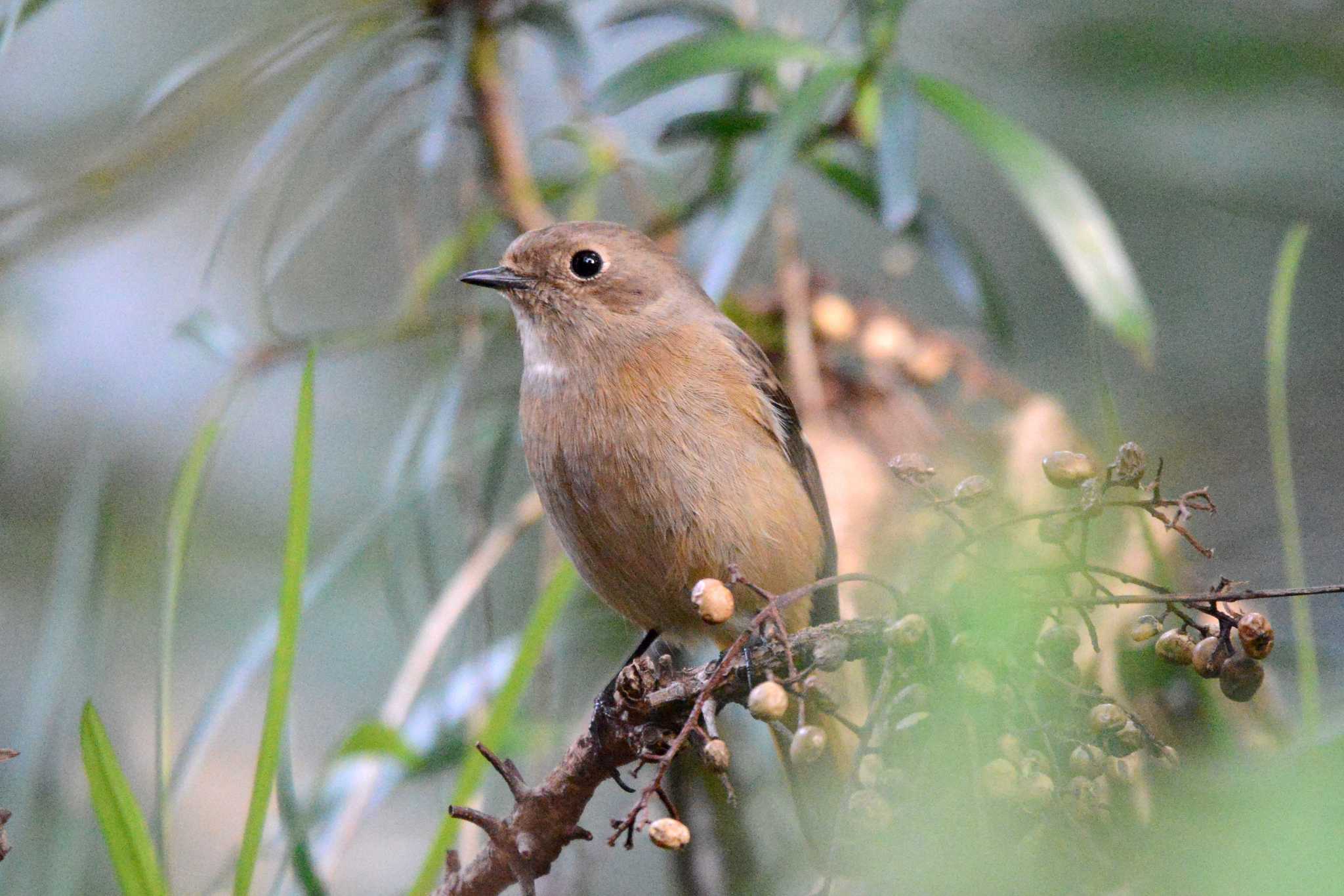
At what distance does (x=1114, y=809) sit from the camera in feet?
3.40

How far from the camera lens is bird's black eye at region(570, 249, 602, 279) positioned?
2.18m

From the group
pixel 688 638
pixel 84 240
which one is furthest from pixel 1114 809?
pixel 84 240

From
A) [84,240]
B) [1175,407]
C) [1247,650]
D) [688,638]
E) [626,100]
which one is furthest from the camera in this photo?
[84,240]

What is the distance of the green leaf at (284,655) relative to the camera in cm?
138

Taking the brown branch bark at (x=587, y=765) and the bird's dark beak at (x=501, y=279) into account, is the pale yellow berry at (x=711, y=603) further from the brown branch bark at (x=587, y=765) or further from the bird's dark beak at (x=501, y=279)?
the bird's dark beak at (x=501, y=279)

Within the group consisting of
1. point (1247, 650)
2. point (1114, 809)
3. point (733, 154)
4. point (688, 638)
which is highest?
point (1247, 650)

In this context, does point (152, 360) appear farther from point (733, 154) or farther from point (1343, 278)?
point (1343, 278)

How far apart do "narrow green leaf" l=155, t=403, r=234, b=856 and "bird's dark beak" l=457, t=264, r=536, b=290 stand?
0.49m

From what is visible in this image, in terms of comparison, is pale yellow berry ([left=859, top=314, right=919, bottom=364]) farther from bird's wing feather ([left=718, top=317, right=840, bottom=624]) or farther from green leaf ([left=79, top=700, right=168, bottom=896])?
green leaf ([left=79, top=700, right=168, bottom=896])

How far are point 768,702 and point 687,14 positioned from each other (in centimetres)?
234

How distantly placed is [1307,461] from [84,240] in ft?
9.84

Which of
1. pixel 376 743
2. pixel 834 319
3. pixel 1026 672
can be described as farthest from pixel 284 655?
pixel 834 319

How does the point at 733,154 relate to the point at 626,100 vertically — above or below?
below

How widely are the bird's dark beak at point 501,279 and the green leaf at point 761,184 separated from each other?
317mm
